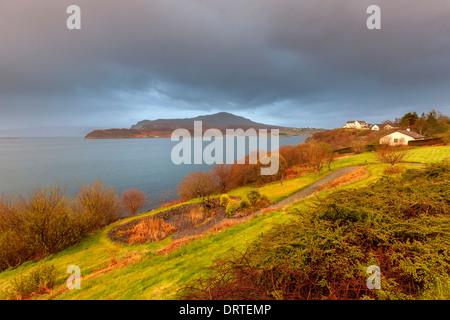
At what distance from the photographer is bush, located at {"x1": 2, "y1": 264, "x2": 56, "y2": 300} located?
271 inches

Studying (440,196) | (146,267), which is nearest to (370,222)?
(440,196)

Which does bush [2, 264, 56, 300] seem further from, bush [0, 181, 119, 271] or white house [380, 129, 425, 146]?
white house [380, 129, 425, 146]

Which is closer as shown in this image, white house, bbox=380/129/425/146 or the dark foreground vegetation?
the dark foreground vegetation

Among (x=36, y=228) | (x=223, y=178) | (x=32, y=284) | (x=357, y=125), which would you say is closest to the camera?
(x=32, y=284)

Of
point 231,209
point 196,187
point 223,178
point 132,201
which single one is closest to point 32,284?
point 231,209

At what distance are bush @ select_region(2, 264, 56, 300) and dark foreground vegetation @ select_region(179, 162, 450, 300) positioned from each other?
840cm

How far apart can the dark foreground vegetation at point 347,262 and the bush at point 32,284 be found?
Result: 8.40 meters

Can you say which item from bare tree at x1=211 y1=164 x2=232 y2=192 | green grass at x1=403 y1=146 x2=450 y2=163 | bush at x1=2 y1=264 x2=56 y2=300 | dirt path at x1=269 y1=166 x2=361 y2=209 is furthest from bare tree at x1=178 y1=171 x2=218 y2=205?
green grass at x1=403 y1=146 x2=450 y2=163

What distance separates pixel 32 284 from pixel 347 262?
37.2ft

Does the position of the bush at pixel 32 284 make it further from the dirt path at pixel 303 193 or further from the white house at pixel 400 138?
the white house at pixel 400 138

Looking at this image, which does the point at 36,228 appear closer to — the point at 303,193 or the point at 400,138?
the point at 303,193

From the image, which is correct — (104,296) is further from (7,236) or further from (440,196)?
(7,236)

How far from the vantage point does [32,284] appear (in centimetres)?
730

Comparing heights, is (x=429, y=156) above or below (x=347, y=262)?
above
